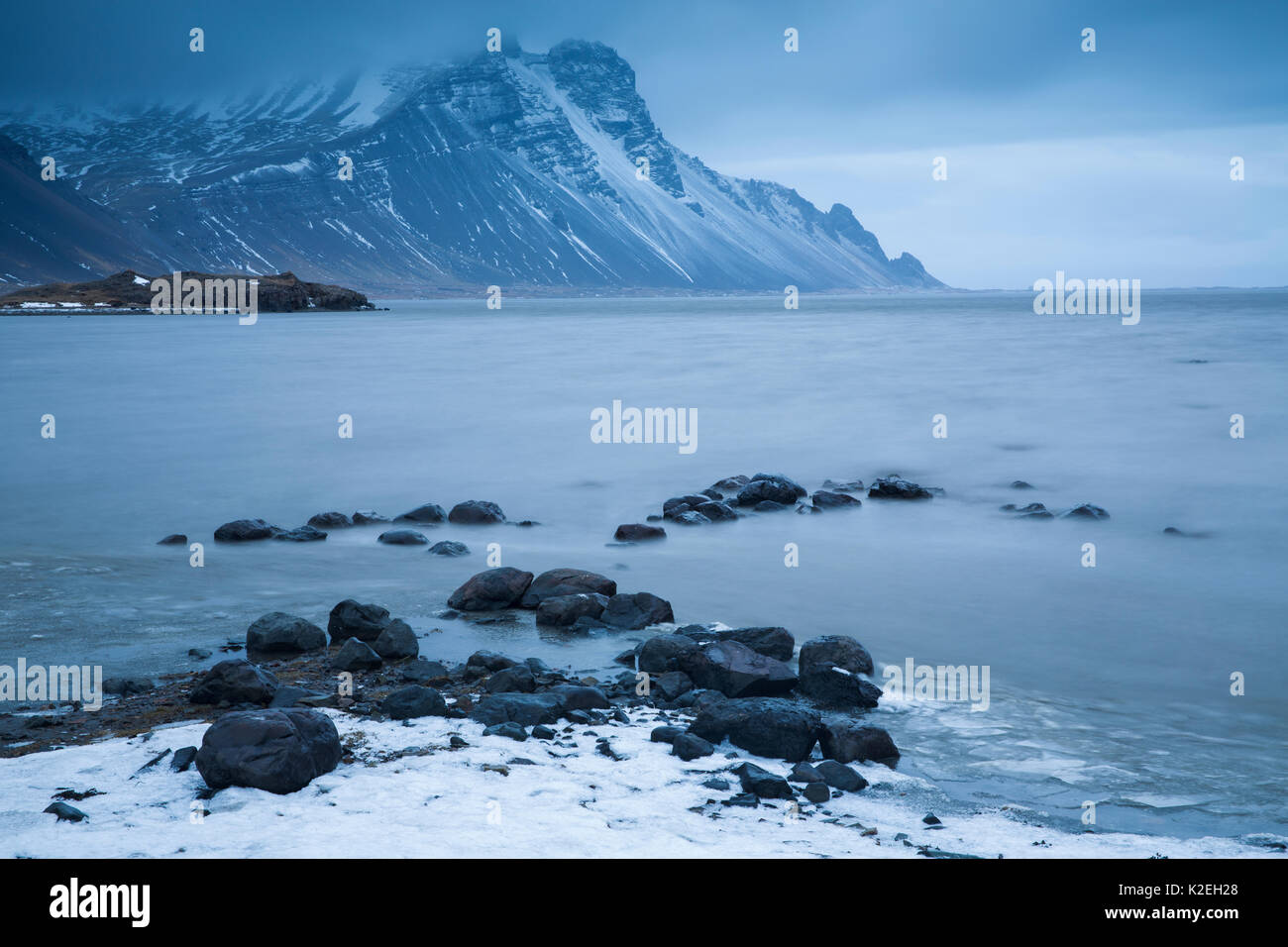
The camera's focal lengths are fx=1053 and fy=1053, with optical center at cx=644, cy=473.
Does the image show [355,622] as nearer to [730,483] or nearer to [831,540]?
[831,540]

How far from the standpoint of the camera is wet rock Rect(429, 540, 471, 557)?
43.2ft

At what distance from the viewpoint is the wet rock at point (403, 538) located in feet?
45.1

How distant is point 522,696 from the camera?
755 cm

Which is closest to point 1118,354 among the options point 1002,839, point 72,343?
point 1002,839

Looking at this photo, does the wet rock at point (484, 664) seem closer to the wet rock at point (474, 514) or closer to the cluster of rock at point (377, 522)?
the cluster of rock at point (377, 522)

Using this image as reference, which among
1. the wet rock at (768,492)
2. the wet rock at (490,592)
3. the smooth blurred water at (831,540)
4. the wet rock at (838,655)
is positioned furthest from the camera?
the wet rock at (768,492)

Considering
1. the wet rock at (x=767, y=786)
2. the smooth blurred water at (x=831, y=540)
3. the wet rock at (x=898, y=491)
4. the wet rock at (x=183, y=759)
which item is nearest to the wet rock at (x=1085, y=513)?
the smooth blurred water at (x=831, y=540)

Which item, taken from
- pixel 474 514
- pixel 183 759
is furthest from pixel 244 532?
pixel 183 759

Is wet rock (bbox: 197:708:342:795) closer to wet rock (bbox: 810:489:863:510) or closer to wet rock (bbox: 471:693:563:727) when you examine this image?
wet rock (bbox: 471:693:563:727)

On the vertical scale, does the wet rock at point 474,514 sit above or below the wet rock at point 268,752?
above

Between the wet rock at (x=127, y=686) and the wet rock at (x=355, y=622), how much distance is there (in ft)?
5.46

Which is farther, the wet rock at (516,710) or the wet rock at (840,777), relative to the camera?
the wet rock at (516,710)

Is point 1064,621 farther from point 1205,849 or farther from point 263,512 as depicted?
point 263,512

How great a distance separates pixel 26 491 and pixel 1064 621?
1682 cm
